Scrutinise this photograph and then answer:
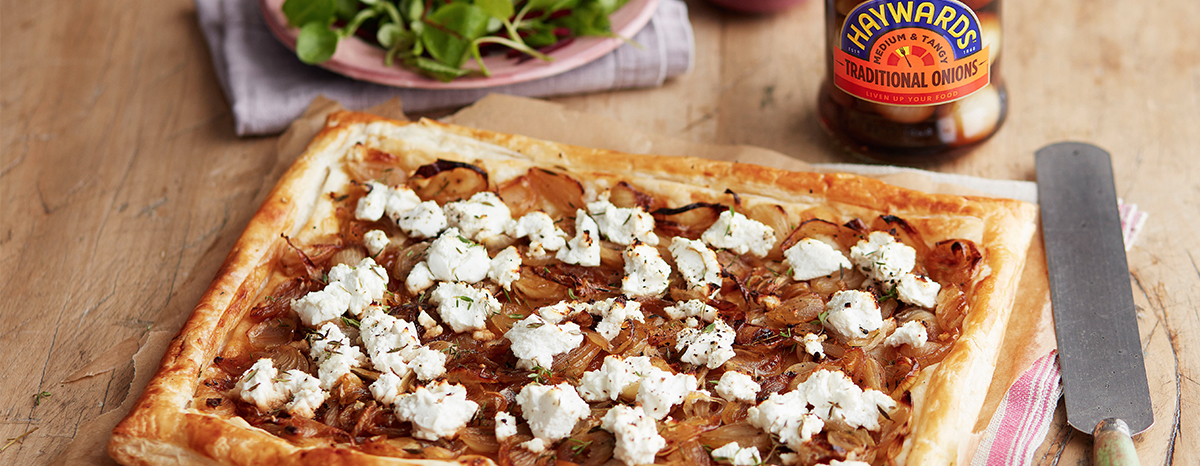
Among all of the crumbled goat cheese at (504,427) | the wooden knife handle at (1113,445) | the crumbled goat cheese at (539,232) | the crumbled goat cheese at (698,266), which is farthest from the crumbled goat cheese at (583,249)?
the wooden knife handle at (1113,445)

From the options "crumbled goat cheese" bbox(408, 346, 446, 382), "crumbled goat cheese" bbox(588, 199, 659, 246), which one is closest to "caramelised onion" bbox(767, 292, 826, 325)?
"crumbled goat cheese" bbox(588, 199, 659, 246)

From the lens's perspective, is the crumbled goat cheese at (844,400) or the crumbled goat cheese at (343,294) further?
the crumbled goat cheese at (343,294)

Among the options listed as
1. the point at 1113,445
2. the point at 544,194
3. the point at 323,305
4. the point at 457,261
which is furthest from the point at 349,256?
the point at 1113,445

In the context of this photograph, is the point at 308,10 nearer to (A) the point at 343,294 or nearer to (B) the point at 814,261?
(A) the point at 343,294

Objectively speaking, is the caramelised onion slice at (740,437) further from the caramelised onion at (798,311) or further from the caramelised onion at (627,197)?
the caramelised onion at (627,197)

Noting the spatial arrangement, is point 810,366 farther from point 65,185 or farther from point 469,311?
point 65,185

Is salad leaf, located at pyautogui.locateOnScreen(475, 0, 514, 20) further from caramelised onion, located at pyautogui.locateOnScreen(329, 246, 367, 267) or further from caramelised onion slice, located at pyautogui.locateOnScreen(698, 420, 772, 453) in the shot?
caramelised onion slice, located at pyautogui.locateOnScreen(698, 420, 772, 453)
